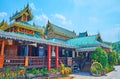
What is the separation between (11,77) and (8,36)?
11.2 feet

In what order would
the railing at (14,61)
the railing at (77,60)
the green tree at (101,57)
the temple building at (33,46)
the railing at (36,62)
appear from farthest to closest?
the railing at (77,60), the green tree at (101,57), the railing at (36,62), the temple building at (33,46), the railing at (14,61)

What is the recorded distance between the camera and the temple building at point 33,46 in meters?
12.3

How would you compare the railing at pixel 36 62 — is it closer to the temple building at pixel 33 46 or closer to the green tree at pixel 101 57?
the temple building at pixel 33 46

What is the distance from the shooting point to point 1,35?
34.8 ft

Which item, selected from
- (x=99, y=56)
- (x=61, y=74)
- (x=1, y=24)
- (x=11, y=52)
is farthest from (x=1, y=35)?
(x=1, y=24)

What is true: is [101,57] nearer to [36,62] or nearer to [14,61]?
[36,62]

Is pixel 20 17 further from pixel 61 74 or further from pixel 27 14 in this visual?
pixel 61 74

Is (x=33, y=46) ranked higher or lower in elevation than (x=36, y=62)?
higher

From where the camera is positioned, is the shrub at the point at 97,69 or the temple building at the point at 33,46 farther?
the shrub at the point at 97,69

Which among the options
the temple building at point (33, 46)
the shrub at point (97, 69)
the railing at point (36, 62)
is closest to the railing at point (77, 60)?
the temple building at point (33, 46)

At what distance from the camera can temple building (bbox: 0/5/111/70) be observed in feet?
40.3

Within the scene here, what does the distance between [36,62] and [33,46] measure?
12.4 feet

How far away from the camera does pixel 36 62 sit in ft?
46.5

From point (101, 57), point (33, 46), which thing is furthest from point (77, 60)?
point (33, 46)
